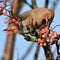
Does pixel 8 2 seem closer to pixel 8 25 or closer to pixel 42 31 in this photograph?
pixel 8 25

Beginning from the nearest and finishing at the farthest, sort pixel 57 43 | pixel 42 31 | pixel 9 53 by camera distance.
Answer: pixel 42 31, pixel 57 43, pixel 9 53

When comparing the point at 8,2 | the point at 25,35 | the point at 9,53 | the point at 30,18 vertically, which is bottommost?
the point at 9,53

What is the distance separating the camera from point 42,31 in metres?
1.51

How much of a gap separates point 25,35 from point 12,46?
0.20 metres

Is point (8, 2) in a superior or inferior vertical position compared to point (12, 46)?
superior

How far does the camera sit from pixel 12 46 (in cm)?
176

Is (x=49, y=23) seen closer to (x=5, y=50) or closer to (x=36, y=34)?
(x=36, y=34)

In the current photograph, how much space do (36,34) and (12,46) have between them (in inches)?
10.3

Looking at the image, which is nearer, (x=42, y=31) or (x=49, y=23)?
Answer: (x=42, y=31)

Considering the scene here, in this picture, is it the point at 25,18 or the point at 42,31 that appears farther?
the point at 25,18

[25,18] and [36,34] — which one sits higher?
[25,18]

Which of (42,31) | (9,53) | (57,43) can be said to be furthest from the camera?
(9,53)

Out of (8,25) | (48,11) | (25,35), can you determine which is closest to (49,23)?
(48,11)

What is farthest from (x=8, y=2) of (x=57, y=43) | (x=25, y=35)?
(x=57, y=43)
